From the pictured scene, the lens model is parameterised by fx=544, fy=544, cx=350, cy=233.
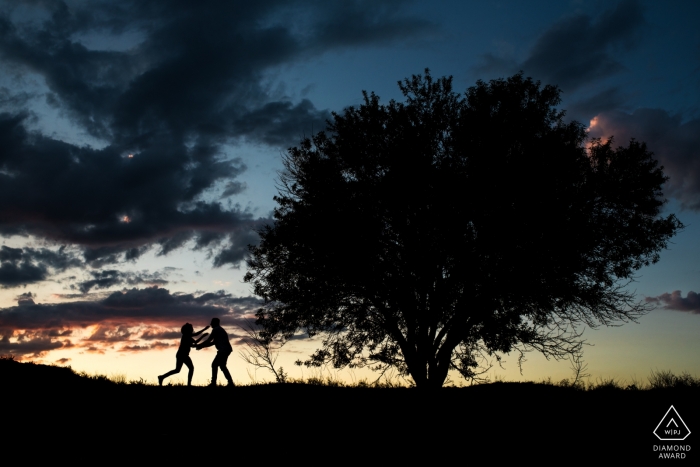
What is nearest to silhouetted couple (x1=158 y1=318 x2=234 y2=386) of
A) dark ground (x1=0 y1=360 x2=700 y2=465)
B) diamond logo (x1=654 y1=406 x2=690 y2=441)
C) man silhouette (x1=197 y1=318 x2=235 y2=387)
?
man silhouette (x1=197 y1=318 x2=235 y2=387)

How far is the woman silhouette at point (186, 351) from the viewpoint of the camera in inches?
758

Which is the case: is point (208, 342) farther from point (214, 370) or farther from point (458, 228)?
point (458, 228)

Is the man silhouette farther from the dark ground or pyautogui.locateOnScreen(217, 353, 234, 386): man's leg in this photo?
the dark ground

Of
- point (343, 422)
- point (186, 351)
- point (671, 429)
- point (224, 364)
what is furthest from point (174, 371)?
point (671, 429)

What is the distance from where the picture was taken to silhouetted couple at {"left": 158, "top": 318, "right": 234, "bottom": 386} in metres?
18.8

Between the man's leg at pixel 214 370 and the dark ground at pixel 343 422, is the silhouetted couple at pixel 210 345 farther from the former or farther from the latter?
the dark ground at pixel 343 422

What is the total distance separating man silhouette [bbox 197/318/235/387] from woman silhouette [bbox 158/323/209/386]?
0.57m

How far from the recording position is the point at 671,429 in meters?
13.5

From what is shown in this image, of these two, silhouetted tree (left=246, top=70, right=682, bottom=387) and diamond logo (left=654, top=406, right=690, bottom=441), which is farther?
silhouetted tree (left=246, top=70, right=682, bottom=387)

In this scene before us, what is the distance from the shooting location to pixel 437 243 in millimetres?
20578

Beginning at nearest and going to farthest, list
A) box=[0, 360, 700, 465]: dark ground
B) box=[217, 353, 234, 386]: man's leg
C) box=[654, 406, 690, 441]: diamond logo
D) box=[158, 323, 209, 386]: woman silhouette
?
box=[0, 360, 700, 465]: dark ground → box=[654, 406, 690, 441]: diamond logo → box=[217, 353, 234, 386]: man's leg → box=[158, 323, 209, 386]: woman silhouette

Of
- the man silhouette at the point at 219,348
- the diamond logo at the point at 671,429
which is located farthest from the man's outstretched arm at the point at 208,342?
the diamond logo at the point at 671,429

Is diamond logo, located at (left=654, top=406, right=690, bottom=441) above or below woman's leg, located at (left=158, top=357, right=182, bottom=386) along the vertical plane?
below

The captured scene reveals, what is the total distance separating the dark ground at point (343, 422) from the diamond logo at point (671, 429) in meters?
0.22
